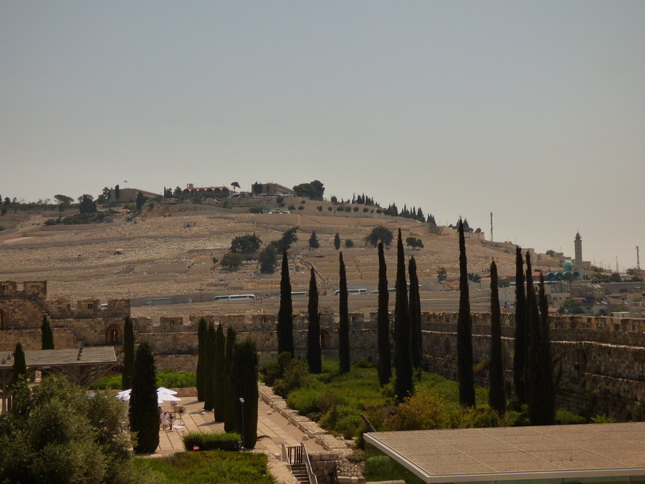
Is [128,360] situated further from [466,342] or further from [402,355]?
[466,342]

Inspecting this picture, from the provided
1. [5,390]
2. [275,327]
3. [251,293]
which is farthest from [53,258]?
[5,390]

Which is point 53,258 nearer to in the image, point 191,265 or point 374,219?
point 191,265

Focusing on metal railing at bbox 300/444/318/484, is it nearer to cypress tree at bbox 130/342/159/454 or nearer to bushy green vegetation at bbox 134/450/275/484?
bushy green vegetation at bbox 134/450/275/484

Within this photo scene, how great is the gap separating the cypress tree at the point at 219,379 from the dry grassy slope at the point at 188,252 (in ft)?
225

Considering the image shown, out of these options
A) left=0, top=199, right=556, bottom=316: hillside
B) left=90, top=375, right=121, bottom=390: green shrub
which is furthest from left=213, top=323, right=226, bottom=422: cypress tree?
left=0, top=199, right=556, bottom=316: hillside

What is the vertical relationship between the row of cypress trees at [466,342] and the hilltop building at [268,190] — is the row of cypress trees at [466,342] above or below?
below

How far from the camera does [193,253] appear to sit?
131m

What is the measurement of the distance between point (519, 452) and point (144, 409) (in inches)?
452

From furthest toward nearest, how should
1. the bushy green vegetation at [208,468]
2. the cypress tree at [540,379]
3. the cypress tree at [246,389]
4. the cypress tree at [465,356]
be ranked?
the cypress tree at [465,356], the cypress tree at [246,389], the cypress tree at [540,379], the bushy green vegetation at [208,468]

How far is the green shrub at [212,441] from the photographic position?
2323 centimetres

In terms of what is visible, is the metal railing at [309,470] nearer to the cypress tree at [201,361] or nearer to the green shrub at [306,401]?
the green shrub at [306,401]

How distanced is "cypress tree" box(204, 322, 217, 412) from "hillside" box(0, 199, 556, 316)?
210 ft

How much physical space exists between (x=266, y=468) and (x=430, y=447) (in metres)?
8.41

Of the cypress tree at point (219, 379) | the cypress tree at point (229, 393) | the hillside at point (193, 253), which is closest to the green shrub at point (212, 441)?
the cypress tree at point (229, 393)
